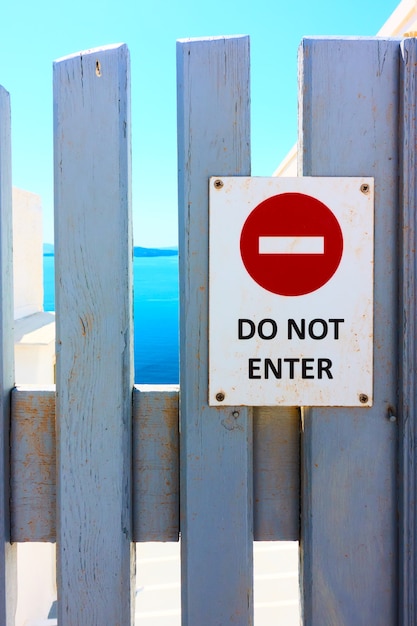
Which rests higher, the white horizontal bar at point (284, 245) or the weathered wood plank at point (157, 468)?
the white horizontal bar at point (284, 245)

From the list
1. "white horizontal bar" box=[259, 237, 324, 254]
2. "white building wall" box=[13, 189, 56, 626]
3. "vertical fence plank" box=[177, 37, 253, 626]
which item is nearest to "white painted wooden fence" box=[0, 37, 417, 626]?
"vertical fence plank" box=[177, 37, 253, 626]

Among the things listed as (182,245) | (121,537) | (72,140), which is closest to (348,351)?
(182,245)

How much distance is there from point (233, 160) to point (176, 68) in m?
0.24

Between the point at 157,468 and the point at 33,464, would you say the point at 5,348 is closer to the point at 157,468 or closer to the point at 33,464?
the point at 33,464

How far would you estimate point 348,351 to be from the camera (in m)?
1.17

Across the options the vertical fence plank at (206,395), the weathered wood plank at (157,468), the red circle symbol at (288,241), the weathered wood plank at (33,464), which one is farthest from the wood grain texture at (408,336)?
the weathered wood plank at (33,464)

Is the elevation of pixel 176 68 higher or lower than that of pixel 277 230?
higher

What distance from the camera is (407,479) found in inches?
46.1

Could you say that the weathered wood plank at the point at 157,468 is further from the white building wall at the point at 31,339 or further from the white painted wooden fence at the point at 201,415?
the white building wall at the point at 31,339

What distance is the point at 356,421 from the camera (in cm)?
119

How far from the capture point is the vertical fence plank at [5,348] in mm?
1190

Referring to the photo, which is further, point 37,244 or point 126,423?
point 37,244

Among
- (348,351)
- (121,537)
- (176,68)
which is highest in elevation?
(176,68)

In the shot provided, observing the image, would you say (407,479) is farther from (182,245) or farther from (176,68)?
(176,68)
